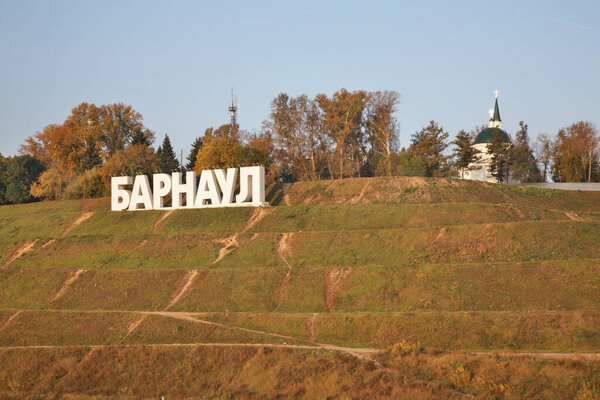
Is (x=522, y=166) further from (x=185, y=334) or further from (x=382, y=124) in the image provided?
(x=185, y=334)

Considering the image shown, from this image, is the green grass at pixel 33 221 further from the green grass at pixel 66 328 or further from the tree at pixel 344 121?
the tree at pixel 344 121

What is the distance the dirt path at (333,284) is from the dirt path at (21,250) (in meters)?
35.0

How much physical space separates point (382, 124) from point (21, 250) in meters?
54.1

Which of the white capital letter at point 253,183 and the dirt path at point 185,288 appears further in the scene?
the white capital letter at point 253,183

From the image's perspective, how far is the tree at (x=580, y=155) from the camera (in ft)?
324

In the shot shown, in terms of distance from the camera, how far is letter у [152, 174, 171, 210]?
71500mm

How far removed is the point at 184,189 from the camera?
231ft

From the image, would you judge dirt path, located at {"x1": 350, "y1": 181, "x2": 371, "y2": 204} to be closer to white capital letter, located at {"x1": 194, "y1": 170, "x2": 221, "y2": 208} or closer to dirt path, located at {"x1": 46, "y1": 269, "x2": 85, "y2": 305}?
white capital letter, located at {"x1": 194, "y1": 170, "x2": 221, "y2": 208}

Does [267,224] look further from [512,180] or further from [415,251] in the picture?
[512,180]

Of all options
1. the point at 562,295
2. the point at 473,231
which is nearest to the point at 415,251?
the point at 473,231

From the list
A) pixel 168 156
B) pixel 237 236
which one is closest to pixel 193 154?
pixel 168 156

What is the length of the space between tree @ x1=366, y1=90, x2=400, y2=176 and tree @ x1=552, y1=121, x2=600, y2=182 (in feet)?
88.5

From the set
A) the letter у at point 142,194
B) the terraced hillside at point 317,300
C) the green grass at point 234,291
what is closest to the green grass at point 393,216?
the terraced hillside at point 317,300

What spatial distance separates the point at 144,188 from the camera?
73125 millimetres
